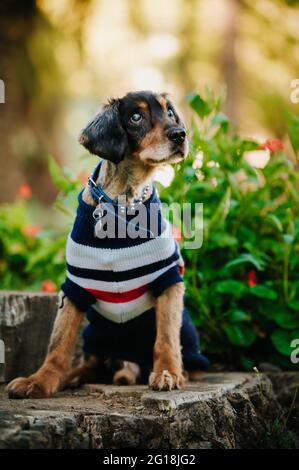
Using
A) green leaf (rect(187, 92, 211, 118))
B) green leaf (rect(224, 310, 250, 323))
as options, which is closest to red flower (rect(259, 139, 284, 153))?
green leaf (rect(187, 92, 211, 118))

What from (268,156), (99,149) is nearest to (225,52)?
(268,156)

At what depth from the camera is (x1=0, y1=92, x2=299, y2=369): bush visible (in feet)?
13.3

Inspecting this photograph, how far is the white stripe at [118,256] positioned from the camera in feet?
10.5

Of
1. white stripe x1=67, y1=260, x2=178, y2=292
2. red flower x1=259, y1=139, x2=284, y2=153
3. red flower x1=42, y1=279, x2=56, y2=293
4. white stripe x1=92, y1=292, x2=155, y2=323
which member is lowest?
red flower x1=42, y1=279, x2=56, y2=293

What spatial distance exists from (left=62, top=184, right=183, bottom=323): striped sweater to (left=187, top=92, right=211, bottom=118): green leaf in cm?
105

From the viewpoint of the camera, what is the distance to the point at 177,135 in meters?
3.37

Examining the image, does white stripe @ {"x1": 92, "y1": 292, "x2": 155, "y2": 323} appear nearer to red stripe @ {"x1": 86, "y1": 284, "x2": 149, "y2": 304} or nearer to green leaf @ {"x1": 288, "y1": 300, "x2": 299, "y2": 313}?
red stripe @ {"x1": 86, "y1": 284, "x2": 149, "y2": 304}

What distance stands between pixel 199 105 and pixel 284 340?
165cm

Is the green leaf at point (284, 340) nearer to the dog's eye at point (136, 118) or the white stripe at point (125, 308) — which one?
the white stripe at point (125, 308)

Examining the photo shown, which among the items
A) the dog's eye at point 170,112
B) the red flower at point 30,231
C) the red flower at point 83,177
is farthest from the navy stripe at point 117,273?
the red flower at point 30,231

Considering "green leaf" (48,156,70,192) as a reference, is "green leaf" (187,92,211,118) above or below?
above

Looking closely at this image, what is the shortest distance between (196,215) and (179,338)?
1.00 m

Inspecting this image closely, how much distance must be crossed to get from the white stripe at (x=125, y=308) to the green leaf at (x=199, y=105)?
1.44 m

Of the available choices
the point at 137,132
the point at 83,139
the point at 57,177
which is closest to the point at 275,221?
the point at 137,132
